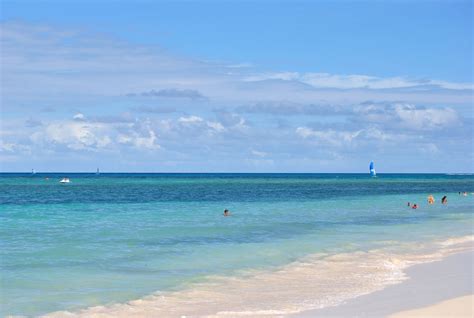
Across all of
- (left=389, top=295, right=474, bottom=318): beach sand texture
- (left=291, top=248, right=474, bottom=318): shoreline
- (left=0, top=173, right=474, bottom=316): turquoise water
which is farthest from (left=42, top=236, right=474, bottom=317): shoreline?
(left=0, top=173, right=474, bottom=316): turquoise water

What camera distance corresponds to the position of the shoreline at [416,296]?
42.5 feet

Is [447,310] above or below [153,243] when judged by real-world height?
below

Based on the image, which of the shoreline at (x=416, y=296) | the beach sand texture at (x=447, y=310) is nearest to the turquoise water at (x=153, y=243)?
the shoreline at (x=416, y=296)

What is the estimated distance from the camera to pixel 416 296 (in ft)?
47.7

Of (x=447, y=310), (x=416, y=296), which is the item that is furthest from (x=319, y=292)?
(x=447, y=310)

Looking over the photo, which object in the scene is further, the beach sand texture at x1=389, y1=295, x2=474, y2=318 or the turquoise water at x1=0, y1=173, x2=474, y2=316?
the turquoise water at x1=0, y1=173, x2=474, y2=316

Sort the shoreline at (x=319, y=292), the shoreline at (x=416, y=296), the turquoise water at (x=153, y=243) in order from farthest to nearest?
the turquoise water at (x=153, y=243), the shoreline at (x=319, y=292), the shoreline at (x=416, y=296)

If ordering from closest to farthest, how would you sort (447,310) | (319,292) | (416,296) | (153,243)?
(447,310) < (416,296) < (319,292) < (153,243)

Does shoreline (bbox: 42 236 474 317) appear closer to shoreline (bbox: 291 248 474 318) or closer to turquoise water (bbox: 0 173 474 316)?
shoreline (bbox: 291 248 474 318)

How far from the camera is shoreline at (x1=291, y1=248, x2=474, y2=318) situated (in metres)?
13.0

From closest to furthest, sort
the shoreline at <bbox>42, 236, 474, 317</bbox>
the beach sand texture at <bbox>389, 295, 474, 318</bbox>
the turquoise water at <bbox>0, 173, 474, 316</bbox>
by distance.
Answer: the beach sand texture at <bbox>389, 295, 474, 318</bbox>, the shoreline at <bbox>42, 236, 474, 317</bbox>, the turquoise water at <bbox>0, 173, 474, 316</bbox>

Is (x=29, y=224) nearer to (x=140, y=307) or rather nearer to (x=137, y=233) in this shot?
(x=137, y=233)

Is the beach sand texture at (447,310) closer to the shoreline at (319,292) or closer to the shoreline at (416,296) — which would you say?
the shoreline at (416,296)

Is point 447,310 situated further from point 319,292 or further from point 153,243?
point 153,243
